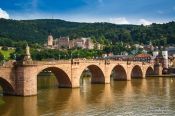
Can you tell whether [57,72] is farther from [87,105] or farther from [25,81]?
Answer: [87,105]

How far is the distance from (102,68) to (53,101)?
28.7 m

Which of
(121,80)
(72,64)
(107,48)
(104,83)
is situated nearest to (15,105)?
(72,64)

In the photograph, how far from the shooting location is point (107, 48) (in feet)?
573

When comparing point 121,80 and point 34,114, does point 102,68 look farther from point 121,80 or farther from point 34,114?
point 34,114

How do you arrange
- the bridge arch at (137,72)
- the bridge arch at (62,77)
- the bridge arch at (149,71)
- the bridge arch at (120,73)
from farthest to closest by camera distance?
the bridge arch at (149,71) < the bridge arch at (137,72) < the bridge arch at (120,73) < the bridge arch at (62,77)

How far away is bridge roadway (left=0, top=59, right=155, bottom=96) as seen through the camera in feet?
160

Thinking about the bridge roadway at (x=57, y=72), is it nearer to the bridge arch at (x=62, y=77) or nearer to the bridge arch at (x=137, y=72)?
the bridge arch at (x=62, y=77)

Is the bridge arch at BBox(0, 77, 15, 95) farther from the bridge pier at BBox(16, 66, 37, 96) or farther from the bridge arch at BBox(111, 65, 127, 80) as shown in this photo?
the bridge arch at BBox(111, 65, 127, 80)

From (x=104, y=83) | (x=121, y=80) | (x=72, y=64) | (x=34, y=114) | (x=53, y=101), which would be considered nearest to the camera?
(x=34, y=114)

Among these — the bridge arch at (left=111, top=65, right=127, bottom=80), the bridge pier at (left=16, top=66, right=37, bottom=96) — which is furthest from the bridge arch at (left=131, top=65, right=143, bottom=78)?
the bridge pier at (left=16, top=66, right=37, bottom=96)

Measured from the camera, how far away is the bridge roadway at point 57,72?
160 feet

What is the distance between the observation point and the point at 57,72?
6150 centimetres

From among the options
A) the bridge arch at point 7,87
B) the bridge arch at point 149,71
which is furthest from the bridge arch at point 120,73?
the bridge arch at point 7,87

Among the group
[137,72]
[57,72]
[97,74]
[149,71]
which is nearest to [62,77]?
[57,72]
